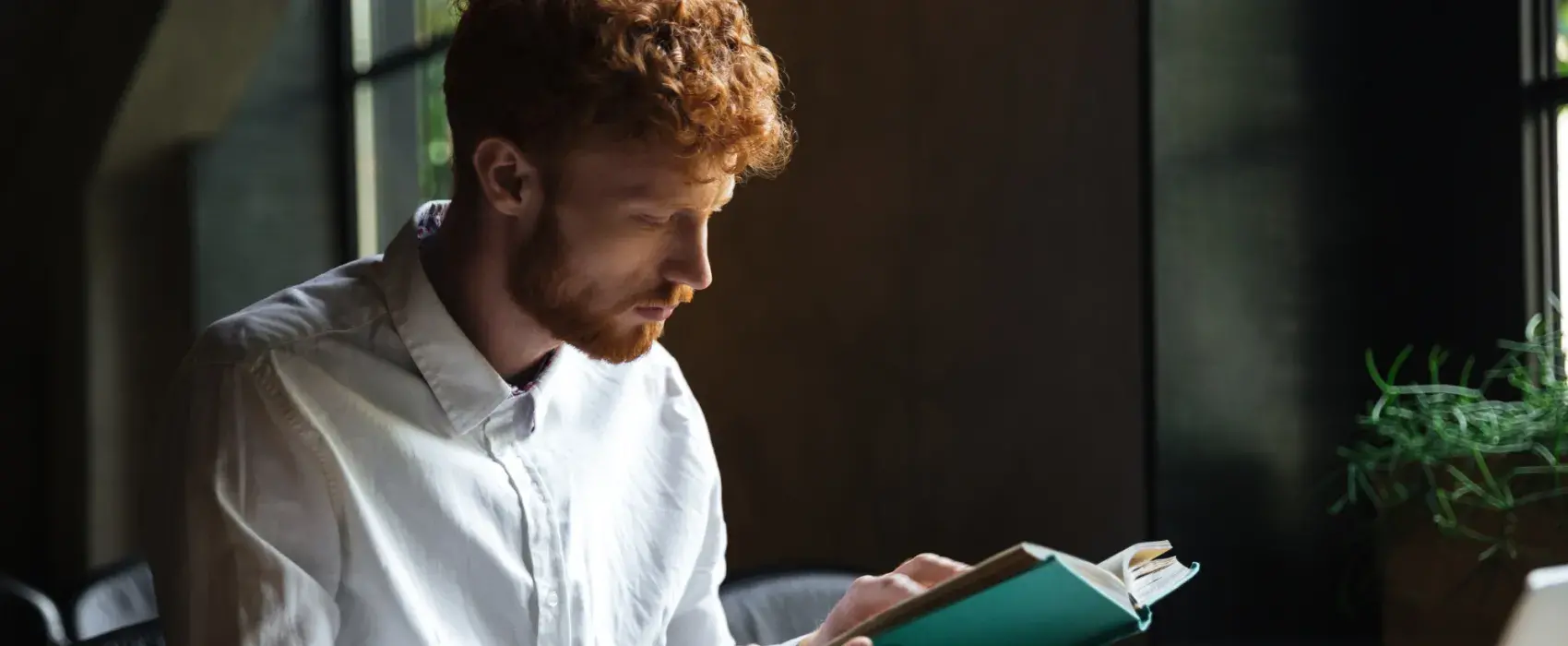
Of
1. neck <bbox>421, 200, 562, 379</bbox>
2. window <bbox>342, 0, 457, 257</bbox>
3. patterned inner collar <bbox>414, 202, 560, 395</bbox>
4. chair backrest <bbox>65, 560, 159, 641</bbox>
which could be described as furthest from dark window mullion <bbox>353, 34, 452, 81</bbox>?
neck <bbox>421, 200, 562, 379</bbox>

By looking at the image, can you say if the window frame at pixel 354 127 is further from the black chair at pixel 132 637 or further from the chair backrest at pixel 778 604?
the chair backrest at pixel 778 604

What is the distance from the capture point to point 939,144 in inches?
89.9

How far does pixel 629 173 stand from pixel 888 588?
1.49 ft

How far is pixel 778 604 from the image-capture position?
6.53ft

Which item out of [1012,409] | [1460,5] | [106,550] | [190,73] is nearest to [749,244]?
[1012,409]

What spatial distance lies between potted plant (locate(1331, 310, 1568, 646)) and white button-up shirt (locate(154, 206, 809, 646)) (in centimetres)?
83

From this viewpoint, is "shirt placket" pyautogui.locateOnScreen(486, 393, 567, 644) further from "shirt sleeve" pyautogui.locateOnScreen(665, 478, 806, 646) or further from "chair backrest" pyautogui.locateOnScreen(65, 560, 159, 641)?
"chair backrest" pyautogui.locateOnScreen(65, 560, 159, 641)

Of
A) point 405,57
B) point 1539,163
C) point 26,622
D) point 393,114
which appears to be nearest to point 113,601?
point 26,622

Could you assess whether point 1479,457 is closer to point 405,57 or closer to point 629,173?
point 629,173

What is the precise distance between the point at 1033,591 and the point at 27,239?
6874 mm

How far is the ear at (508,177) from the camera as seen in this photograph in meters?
1.37

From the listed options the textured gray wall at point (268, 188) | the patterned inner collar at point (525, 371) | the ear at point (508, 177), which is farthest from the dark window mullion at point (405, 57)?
the ear at point (508, 177)

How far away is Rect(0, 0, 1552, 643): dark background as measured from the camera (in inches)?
78.4

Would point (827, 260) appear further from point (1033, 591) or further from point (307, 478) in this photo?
point (1033, 591)
